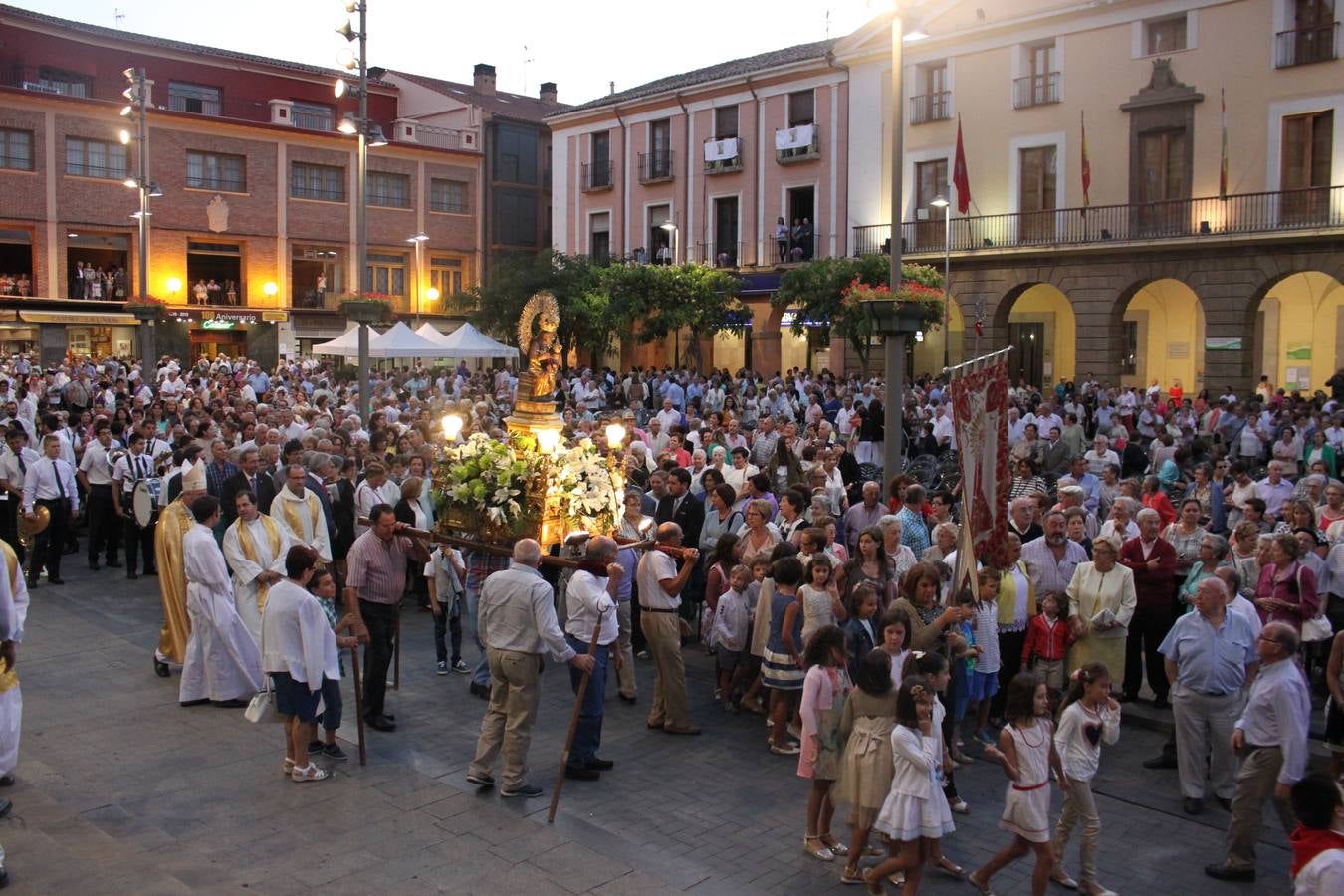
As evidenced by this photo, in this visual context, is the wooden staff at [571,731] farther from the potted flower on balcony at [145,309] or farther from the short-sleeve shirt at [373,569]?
the potted flower on balcony at [145,309]

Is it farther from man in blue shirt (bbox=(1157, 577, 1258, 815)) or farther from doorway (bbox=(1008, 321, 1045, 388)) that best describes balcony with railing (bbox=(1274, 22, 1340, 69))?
man in blue shirt (bbox=(1157, 577, 1258, 815))

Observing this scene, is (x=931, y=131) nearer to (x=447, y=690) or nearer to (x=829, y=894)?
(x=447, y=690)

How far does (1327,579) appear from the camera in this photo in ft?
30.1

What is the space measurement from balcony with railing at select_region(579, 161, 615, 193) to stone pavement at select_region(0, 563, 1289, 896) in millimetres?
34674

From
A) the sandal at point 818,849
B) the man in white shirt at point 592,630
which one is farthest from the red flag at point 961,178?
the sandal at point 818,849

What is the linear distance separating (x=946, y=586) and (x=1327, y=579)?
3007 mm

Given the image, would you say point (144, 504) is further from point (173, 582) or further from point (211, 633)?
point (211, 633)

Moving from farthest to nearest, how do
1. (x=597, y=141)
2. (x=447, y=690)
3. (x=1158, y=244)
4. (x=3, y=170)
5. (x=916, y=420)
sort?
(x=597, y=141) → (x=3, y=170) → (x=1158, y=244) → (x=916, y=420) → (x=447, y=690)

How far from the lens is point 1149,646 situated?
971 centimetres

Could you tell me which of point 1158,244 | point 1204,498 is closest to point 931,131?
point 1158,244

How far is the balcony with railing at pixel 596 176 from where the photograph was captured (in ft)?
140

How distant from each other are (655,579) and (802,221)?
29206 millimetres

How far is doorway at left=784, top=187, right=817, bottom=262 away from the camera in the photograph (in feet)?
120

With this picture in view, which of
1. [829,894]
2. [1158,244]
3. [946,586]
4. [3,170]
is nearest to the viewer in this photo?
[829,894]
